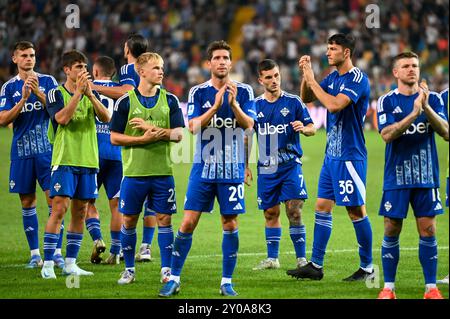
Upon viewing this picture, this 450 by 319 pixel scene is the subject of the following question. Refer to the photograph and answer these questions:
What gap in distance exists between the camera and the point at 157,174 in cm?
808

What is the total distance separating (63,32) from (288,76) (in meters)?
6.81

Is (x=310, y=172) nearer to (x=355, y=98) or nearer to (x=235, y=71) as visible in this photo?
(x=355, y=98)

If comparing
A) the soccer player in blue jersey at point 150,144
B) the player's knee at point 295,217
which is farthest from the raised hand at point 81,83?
the player's knee at point 295,217

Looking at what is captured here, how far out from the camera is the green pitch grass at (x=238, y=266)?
7.96 metres

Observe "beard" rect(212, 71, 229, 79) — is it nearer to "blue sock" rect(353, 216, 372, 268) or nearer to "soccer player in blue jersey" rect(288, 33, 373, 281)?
"soccer player in blue jersey" rect(288, 33, 373, 281)

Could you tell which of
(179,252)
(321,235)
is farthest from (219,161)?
(321,235)

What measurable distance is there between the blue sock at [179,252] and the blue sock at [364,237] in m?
1.71

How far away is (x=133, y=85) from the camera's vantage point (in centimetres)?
964

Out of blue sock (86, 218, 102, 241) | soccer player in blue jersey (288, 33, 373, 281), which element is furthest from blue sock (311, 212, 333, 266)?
blue sock (86, 218, 102, 241)

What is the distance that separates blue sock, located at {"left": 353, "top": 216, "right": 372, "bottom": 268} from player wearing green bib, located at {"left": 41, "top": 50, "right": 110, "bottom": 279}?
254cm

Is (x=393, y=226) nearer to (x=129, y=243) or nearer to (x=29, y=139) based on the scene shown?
(x=129, y=243)

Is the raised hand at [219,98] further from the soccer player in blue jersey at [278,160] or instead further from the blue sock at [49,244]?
the blue sock at [49,244]

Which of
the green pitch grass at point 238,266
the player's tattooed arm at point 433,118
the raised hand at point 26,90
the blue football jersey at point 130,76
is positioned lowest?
the green pitch grass at point 238,266

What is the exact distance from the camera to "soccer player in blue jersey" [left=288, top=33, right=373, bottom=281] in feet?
27.8
